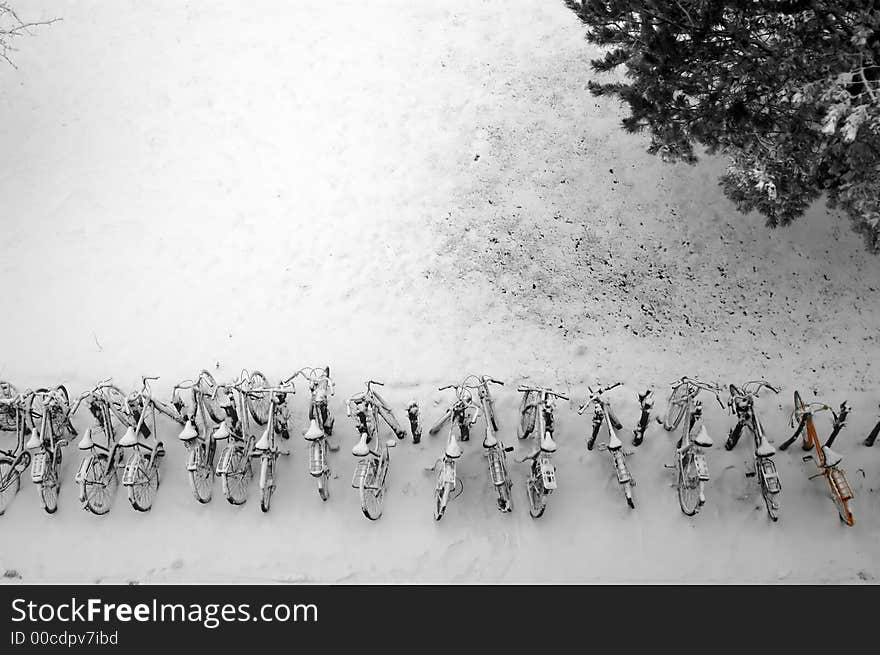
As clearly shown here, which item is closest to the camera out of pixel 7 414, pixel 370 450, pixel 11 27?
pixel 370 450

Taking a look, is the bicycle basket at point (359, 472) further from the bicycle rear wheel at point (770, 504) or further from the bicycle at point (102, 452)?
the bicycle rear wheel at point (770, 504)

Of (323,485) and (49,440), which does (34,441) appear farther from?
(323,485)

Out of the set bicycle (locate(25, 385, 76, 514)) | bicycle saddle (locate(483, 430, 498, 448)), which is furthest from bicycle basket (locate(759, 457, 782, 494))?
bicycle (locate(25, 385, 76, 514))

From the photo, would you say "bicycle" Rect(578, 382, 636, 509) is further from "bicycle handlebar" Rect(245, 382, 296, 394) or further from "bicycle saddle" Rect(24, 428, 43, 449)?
"bicycle saddle" Rect(24, 428, 43, 449)

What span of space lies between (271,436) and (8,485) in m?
3.20

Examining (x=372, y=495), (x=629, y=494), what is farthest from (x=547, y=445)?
(x=372, y=495)

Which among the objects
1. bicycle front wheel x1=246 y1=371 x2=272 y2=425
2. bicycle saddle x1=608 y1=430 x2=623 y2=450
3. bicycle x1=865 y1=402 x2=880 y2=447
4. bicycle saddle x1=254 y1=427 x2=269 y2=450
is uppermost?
bicycle front wheel x1=246 y1=371 x2=272 y2=425

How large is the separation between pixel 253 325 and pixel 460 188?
3.80 meters

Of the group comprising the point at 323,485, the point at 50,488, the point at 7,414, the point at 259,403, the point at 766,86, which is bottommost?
the point at 323,485

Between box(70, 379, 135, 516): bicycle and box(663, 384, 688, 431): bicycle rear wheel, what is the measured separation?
21.1 ft

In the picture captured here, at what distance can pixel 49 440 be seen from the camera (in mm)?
6965

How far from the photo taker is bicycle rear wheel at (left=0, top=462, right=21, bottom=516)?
6.93 metres

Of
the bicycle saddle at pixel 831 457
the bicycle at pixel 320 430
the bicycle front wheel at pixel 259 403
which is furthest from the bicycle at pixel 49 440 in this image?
the bicycle saddle at pixel 831 457

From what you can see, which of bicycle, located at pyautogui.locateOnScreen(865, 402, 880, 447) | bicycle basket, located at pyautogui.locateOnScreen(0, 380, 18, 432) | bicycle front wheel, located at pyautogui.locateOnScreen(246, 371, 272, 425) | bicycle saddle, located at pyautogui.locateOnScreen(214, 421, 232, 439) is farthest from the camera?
bicycle basket, located at pyautogui.locateOnScreen(0, 380, 18, 432)
